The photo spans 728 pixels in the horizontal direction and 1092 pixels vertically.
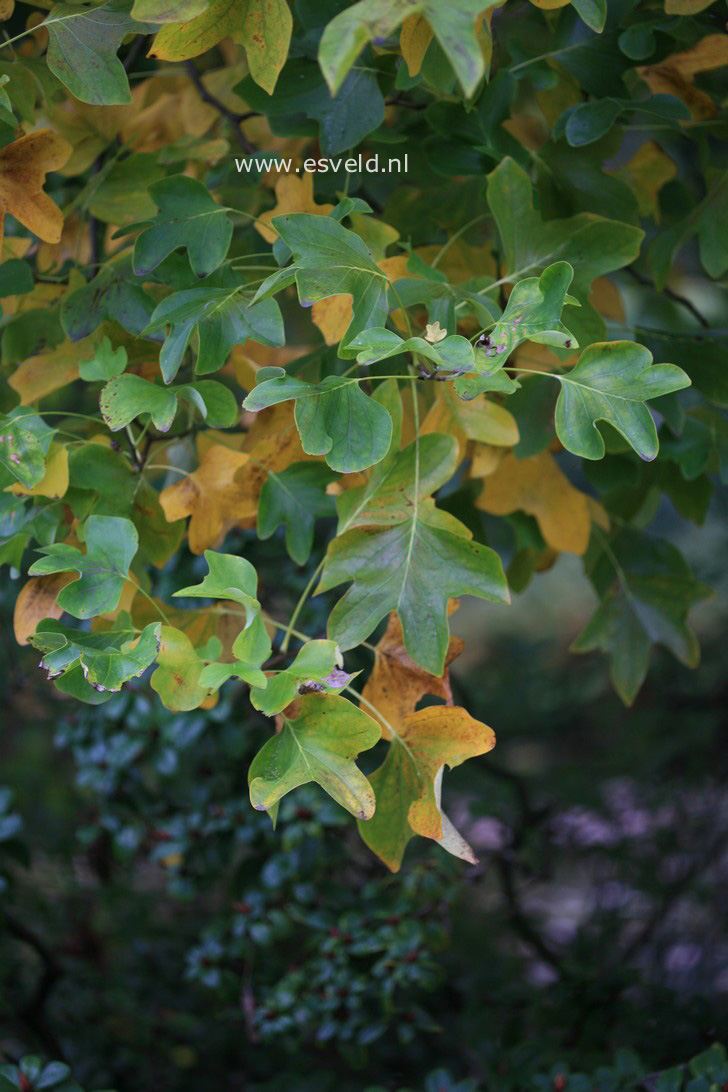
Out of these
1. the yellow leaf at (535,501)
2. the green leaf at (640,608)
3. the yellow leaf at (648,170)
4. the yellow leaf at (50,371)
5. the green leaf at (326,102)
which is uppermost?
the green leaf at (326,102)

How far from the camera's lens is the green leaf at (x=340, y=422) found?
0.52 meters

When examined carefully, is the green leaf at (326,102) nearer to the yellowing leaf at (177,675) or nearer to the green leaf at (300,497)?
the green leaf at (300,497)

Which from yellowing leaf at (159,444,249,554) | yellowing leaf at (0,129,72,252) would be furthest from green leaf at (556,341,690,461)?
yellowing leaf at (0,129,72,252)

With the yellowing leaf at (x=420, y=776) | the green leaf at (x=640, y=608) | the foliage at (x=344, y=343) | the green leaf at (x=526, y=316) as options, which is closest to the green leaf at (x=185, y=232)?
the foliage at (x=344, y=343)

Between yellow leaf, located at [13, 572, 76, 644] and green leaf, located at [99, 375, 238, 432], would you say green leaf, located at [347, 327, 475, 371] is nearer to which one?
green leaf, located at [99, 375, 238, 432]

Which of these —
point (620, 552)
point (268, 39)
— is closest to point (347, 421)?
point (268, 39)

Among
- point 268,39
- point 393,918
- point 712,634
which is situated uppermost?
point 268,39

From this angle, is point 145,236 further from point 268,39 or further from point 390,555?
point 390,555

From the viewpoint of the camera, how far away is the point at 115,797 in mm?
1238

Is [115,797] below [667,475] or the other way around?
below

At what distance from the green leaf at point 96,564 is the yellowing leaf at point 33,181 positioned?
0.67ft

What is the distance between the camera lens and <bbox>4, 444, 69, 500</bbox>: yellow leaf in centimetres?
59

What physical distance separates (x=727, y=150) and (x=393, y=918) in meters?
0.84

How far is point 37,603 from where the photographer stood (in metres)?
0.62
